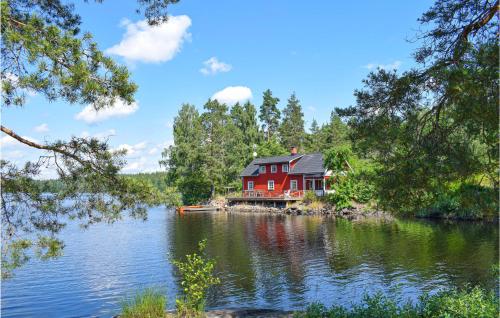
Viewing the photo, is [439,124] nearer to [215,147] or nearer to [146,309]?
[146,309]

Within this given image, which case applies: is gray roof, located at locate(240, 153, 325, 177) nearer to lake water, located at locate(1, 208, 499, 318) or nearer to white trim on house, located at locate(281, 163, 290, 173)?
white trim on house, located at locate(281, 163, 290, 173)

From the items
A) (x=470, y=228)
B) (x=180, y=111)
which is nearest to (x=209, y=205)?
(x=180, y=111)

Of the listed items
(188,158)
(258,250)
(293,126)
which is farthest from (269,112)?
(258,250)

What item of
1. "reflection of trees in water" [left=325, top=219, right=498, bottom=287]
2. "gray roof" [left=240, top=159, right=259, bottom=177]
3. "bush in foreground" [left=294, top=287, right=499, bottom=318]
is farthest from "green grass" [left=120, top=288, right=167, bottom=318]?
"gray roof" [left=240, top=159, right=259, bottom=177]

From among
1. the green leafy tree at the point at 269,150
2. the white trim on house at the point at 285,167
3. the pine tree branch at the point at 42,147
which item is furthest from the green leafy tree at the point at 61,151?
the green leafy tree at the point at 269,150

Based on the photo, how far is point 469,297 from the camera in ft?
24.5

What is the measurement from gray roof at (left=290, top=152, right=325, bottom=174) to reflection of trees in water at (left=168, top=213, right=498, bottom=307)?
44.9 feet

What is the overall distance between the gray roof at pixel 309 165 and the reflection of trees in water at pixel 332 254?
A: 13676 mm

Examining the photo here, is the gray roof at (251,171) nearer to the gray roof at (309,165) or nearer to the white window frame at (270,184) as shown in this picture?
the white window frame at (270,184)

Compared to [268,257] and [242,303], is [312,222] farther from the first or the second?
[242,303]

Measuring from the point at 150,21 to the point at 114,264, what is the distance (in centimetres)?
1464

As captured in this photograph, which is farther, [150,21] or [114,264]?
[114,264]

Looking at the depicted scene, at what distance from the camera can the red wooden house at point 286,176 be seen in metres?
45.7

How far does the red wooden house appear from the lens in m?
45.7
